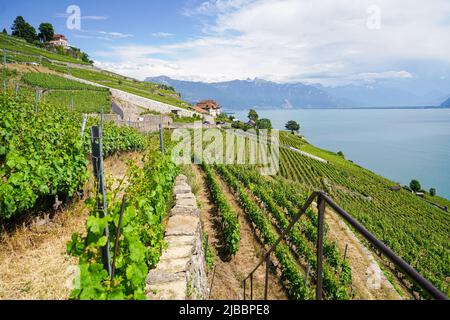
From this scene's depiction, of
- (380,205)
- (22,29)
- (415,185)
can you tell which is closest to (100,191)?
(380,205)

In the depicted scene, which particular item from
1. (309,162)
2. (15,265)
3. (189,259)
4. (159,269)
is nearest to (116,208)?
(159,269)

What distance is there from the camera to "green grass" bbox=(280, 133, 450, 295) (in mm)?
29609

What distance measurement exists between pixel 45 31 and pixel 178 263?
9703 cm

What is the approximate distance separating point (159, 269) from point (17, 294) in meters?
1.73

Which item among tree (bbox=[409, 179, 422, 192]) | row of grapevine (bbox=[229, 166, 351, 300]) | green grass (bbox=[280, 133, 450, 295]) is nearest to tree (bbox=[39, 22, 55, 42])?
green grass (bbox=[280, 133, 450, 295])

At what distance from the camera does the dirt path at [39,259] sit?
11.6 ft

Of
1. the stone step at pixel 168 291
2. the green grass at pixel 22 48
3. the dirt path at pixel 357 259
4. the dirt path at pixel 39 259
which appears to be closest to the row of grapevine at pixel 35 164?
the dirt path at pixel 39 259

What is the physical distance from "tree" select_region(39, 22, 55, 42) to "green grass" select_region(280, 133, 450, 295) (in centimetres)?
7302

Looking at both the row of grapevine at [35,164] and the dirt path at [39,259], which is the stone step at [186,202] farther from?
the row of grapevine at [35,164]

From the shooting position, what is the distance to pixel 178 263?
382cm

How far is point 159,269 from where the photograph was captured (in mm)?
3633

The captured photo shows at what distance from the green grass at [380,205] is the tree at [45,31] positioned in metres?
73.0
